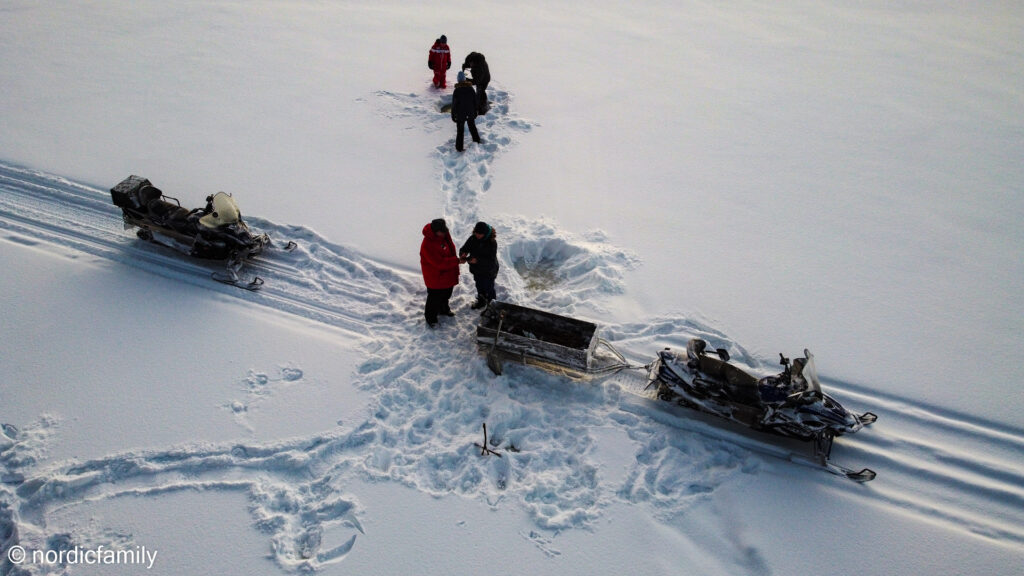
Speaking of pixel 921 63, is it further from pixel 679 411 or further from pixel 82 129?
pixel 82 129

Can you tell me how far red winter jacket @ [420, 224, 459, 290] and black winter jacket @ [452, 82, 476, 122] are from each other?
11.8 ft

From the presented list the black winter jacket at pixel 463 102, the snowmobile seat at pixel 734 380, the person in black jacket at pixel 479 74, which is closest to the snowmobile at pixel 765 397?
the snowmobile seat at pixel 734 380

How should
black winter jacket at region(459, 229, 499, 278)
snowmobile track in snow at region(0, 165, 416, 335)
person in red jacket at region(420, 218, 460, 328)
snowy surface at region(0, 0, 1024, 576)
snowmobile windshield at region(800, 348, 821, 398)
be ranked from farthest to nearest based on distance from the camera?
snowmobile track in snow at region(0, 165, 416, 335)
black winter jacket at region(459, 229, 499, 278)
person in red jacket at region(420, 218, 460, 328)
snowmobile windshield at region(800, 348, 821, 398)
snowy surface at region(0, 0, 1024, 576)

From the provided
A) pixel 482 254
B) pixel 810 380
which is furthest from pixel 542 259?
pixel 810 380

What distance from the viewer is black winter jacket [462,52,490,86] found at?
9664mm

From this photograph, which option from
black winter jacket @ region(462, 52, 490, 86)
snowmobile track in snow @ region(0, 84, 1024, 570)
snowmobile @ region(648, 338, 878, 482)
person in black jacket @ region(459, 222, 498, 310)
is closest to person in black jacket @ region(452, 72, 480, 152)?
black winter jacket @ region(462, 52, 490, 86)

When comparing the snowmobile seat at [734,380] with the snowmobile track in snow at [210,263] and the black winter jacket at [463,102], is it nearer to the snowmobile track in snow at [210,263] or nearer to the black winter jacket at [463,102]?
the snowmobile track in snow at [210,263]

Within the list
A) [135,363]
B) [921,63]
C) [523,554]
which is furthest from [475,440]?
[921,63]

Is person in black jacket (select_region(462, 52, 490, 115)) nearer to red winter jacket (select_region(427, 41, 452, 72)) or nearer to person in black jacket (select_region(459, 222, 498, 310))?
red winter jacket (select_region(427, 41, 452, 72))

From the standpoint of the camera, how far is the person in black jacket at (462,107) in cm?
855

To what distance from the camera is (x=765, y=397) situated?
5070mm

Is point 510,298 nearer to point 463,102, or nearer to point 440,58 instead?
point 463,102

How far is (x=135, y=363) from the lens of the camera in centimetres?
578

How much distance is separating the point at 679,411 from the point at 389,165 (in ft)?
18.8
